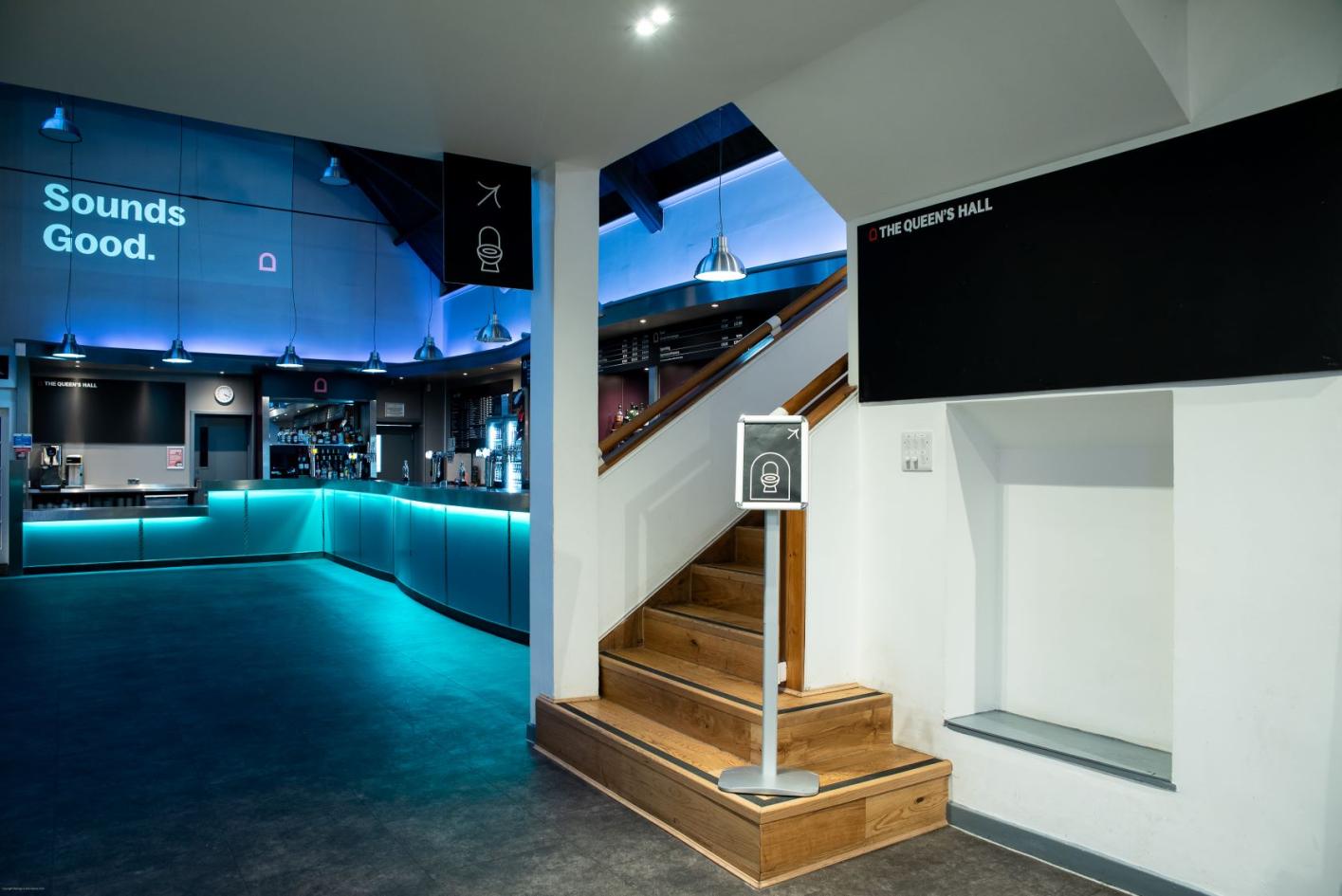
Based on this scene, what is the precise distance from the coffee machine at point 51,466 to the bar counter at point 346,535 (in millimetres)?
1958

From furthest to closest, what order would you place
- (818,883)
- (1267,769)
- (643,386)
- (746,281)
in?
(643,386)
(746,281)
(818,883)
(1267,769)

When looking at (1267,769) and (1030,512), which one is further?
(1030,512)

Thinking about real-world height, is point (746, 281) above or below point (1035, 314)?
above

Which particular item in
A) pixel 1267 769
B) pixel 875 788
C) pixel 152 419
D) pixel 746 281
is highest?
pixel 746 281

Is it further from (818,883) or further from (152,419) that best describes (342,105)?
(152,419)

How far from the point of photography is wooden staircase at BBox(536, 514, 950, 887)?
314cm

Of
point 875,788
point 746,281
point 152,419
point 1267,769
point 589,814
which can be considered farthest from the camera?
point 152,419

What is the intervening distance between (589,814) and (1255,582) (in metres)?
2.65

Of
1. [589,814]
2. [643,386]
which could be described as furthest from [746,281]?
[589,814]

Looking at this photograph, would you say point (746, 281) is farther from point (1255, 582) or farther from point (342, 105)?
point (1255, 582)

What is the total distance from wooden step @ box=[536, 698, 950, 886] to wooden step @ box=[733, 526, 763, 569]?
1.36 meters

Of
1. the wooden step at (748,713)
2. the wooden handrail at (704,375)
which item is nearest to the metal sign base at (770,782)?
the wooden step at (748,713)

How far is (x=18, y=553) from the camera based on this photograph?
1084 centimetres

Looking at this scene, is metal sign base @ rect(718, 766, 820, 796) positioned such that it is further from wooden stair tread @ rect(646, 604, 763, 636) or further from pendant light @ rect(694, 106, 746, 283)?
pendant light @ rect(694, 106, 746, 283)
